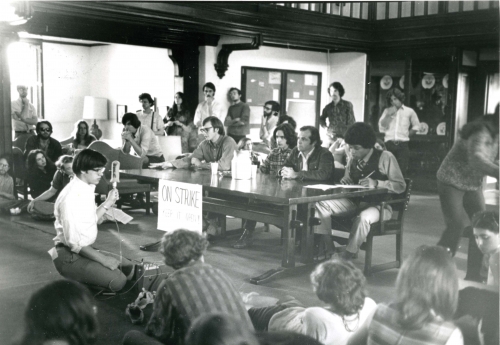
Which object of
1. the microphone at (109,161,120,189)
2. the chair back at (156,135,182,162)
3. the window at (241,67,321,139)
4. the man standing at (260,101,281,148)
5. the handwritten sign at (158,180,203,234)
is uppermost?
the window at (241,67,321,139)

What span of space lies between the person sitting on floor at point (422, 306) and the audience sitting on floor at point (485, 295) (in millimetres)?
116

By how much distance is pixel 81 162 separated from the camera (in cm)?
331

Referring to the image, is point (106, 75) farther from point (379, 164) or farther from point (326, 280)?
point (326, 280)

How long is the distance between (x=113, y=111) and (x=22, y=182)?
4.13 ft

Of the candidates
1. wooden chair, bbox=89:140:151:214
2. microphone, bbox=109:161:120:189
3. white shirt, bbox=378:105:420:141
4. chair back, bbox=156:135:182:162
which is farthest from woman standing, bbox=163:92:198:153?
white shirt, bbox=378:105:420:141

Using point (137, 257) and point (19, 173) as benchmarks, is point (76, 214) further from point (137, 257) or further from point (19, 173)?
point (19, 173)

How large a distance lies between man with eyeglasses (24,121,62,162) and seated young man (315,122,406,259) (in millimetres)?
3521

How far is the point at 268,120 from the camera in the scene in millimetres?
7527

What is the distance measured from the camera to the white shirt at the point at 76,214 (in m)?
3.32

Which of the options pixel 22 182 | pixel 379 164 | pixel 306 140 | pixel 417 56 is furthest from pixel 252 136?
pixel 417 56

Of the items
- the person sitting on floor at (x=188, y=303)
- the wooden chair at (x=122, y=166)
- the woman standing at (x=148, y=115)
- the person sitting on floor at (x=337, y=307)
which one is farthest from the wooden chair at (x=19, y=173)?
the person sitting on floor at (x=337, y=307)

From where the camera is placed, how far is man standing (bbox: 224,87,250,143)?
765 centimetres

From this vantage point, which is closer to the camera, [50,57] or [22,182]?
[22,182]

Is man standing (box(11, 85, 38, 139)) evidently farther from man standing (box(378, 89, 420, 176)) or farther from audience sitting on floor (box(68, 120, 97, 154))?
man standing (box(378, 89, 420, 176))
